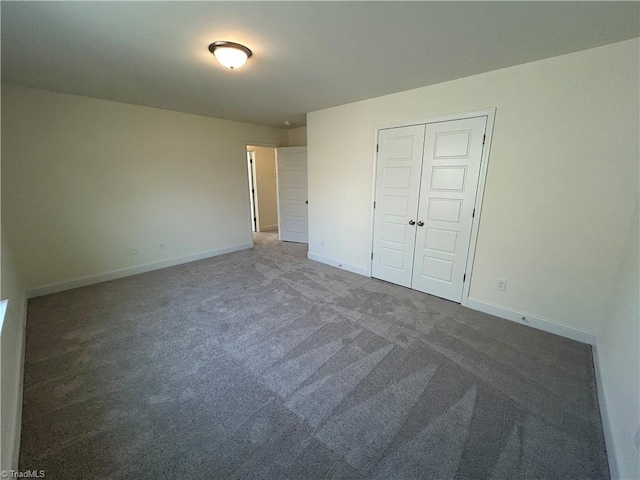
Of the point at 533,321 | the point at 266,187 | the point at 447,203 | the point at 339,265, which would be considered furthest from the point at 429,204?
the point at 266,187

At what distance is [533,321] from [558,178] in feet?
4.56

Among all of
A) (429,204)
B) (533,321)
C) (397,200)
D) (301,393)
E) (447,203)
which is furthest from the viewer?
(397,200)

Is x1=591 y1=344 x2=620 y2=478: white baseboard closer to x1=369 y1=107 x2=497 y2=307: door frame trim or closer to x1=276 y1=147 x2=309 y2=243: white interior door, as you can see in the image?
x1=369 y1=107 x2=497 y2=307: door frame trim

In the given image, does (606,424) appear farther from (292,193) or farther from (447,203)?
(292,193)

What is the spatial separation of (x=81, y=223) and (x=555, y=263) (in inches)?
219

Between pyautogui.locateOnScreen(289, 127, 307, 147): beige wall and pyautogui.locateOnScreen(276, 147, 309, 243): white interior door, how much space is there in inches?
14.2

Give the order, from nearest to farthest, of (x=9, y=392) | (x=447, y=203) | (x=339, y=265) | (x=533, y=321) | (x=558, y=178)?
1. (x=9, y=392)
2. (x=558, y=178)
3. (x=533, y=321)
4. (x=447, y=203)
5. (x=339, y=265)

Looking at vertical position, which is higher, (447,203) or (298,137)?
(298,137)

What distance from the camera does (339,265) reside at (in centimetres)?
429

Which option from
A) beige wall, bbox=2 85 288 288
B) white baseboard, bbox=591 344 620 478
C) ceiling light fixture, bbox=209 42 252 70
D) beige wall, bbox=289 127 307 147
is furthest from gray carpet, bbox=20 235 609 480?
beige wall, bbox=289 127 307 147

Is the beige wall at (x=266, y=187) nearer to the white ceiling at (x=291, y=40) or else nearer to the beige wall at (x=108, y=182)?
the beige wall at (x=108, y=182)

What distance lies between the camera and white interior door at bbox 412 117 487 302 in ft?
8.96

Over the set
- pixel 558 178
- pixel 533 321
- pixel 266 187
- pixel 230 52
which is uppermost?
pixel 230 52

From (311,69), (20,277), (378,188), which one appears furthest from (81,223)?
(378,188)
